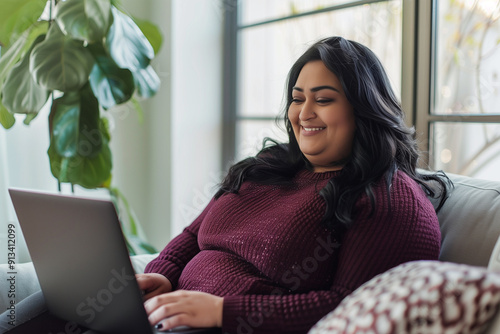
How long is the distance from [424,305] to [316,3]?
1.79 meters

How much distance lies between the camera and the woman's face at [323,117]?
1.32 m

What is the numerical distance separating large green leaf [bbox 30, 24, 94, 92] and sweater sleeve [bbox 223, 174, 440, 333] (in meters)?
0.99

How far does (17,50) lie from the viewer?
1828 millimetres

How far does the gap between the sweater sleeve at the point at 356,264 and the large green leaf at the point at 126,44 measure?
1.01 m

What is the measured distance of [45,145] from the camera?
2314 mm

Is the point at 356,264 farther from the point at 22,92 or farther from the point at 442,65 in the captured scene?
the point at 22,92

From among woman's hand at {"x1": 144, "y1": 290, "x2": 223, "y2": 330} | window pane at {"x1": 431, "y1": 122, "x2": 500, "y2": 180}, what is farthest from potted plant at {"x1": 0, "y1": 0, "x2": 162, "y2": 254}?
window pane at {"x1": 431, "y1": 122, "x2": 500, "y2": 180}

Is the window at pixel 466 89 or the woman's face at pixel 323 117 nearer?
the woman's face at pixel 323 117

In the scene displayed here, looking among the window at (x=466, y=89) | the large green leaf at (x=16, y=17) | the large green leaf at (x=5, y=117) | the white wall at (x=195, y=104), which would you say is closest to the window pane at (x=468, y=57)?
the window at (x=466, y=89)

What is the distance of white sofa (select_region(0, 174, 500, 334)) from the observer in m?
0.74

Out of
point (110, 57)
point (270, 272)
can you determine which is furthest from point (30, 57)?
point (270, 272)

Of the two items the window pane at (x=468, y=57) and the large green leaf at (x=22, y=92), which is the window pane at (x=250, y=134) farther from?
Answer: the large green leaf at (x=22, y=92)

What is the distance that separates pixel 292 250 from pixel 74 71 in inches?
39.3

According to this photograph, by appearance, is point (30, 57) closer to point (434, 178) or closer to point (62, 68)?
point (62, 68)
